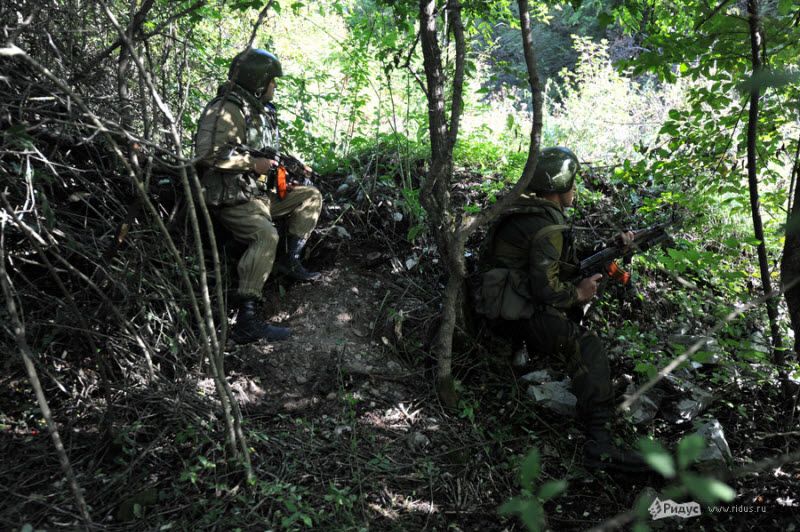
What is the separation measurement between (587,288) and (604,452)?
1.05 metres

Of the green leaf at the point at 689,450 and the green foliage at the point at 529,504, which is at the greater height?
the green leaf at the point at 689,450

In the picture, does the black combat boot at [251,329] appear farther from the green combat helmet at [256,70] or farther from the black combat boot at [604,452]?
the black combat boot at [604,452]

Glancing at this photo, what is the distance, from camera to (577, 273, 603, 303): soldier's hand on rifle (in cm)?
369

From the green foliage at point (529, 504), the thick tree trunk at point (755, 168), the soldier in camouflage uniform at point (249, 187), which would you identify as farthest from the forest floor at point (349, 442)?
the green foliage at point (529, 504)

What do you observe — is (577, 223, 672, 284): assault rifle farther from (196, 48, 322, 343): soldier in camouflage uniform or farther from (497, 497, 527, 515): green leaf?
(497, 497, 527, 515): green leaf

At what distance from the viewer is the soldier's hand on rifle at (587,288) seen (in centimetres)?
369

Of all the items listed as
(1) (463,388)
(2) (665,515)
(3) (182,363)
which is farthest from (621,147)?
(3) (182,363)

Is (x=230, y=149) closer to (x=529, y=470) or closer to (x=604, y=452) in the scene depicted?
(x=604, y=452)

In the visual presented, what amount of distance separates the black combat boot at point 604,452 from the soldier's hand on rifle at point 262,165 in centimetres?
276

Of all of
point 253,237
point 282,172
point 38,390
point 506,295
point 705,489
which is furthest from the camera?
point 282,172

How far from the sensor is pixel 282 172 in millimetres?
4156

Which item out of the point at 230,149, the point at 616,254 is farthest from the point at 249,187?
the point at 616,254

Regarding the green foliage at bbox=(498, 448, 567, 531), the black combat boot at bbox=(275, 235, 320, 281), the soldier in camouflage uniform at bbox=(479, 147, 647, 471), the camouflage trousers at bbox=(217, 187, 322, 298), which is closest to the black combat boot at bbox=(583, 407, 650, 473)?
the soldier in camouflage uniform at bbox=(479, 147, 647, 471)

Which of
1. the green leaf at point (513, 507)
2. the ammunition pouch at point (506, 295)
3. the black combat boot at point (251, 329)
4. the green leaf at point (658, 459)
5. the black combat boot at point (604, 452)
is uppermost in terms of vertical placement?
the green leaf at point (658, 459)
